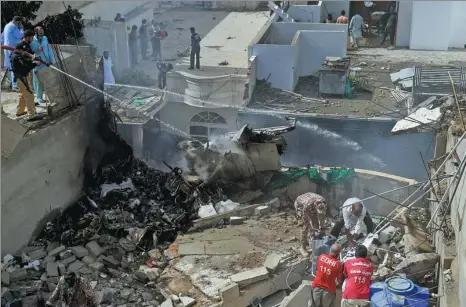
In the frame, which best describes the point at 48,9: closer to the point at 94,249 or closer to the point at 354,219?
the point at 94,249

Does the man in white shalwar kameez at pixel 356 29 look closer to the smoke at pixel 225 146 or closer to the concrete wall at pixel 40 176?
the smoke at pixel 225 146

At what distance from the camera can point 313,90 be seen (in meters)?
23.4

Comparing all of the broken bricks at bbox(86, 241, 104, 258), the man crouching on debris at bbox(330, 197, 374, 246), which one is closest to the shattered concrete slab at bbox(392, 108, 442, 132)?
the man crouching on debris at bbox(330, 197, 374, 246)

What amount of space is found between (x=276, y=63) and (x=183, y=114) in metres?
3.85

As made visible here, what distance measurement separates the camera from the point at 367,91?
22891 mm

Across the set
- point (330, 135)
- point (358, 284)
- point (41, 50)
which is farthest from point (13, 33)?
point (330, 135)

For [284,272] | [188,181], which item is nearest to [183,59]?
[188,181]

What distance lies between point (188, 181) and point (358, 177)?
4.32 metres

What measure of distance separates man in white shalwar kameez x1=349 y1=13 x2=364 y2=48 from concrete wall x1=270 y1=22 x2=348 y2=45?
6.80 feet

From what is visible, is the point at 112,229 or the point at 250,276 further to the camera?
the point at 112,229

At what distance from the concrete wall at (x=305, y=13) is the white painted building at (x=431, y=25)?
3561mm

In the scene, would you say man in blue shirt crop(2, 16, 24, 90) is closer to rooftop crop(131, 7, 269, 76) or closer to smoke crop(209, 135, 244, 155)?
smoke crop(209, 135, 244, 155)

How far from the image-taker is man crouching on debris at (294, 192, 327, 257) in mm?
12711

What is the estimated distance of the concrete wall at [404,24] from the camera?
25541 mm
